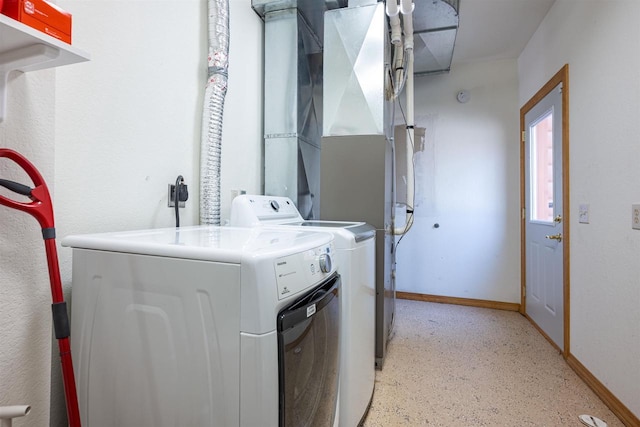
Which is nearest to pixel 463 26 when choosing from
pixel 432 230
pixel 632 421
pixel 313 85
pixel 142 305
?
pixel 313 85

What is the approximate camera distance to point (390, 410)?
5.84 feet

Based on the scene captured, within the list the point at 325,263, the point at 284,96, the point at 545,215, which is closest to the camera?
the point at 325,263

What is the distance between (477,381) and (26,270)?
7.80ft

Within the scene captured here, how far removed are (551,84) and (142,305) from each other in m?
3.21

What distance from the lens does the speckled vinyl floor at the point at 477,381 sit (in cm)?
173

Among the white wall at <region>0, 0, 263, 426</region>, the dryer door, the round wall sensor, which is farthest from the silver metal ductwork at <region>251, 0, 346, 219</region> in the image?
the round wall sensor

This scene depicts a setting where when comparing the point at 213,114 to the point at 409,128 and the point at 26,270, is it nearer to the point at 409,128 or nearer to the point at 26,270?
the point at 26,270

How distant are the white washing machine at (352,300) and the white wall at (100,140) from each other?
275 mm

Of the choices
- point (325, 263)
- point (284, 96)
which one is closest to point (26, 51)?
point (325, 263)

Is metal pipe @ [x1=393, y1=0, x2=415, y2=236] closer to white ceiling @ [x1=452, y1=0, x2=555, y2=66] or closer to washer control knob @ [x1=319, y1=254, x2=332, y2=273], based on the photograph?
white ceiling @ [x1=452, y1=0, x2=555, y2=66]

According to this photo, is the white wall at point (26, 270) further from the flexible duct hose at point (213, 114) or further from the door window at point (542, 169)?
the door window at point (542, 169)

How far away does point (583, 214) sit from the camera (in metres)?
2.13

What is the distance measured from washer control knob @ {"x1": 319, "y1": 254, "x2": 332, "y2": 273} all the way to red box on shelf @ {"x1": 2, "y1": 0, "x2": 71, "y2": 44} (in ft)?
2.93

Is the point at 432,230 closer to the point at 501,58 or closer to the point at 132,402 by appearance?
the point at 501,58
